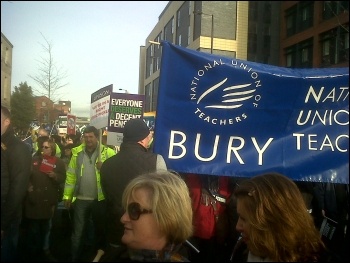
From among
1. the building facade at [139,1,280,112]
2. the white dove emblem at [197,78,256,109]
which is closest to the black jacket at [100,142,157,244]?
the building facade at [139,1,280,112]

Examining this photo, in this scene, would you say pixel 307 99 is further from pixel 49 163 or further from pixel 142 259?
pixel 49 163

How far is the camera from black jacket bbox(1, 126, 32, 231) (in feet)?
4.80

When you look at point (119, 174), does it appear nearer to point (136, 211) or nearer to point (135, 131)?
point (135, 131)

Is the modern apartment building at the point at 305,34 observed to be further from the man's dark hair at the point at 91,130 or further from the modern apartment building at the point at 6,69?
the modern apartment building at the point at 6,69

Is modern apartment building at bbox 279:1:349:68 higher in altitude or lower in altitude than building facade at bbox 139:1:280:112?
higher

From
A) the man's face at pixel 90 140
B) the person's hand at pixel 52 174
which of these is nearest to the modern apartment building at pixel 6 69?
the man's face at pixel 90 140

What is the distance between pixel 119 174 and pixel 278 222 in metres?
1.98

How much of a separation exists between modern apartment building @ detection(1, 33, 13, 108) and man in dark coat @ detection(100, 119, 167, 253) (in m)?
2.08

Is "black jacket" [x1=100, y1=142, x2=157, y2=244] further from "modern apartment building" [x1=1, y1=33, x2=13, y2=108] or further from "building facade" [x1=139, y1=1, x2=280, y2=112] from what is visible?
"modern apartment building" [x1=1, y1=33, x2=13, y2=108]

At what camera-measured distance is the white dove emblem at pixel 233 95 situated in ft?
11.3

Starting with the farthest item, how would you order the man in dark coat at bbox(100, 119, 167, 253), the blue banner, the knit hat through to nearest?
the knit hat, the man in dark coat at bbox(100, 119, 167, 253), the blue banner

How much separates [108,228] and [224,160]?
1167 millimetres

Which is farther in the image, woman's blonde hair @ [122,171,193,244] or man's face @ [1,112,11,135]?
woman's blonde hair @ [122,171,193,244]

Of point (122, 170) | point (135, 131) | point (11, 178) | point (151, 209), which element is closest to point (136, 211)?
point (151, 209)
